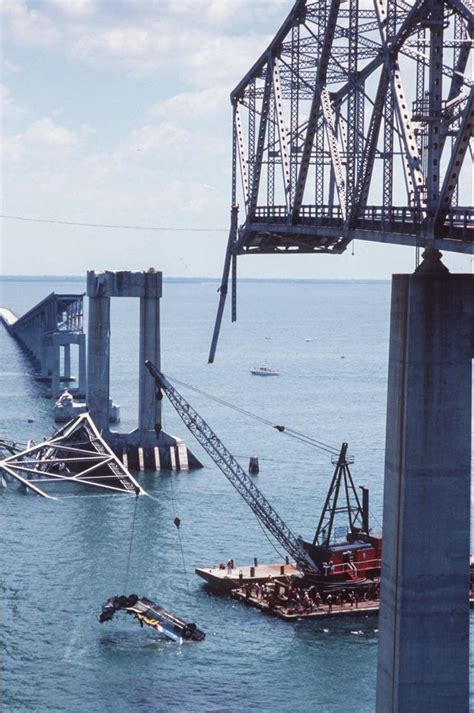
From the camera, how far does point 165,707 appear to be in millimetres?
51750

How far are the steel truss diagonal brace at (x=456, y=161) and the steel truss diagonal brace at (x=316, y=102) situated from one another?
10.5m

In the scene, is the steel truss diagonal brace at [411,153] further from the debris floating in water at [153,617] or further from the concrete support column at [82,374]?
the concrete support column at [82,374]

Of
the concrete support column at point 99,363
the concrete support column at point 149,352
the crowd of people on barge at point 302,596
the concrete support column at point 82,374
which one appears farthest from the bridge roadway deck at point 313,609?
the concrete support column at point 82,374

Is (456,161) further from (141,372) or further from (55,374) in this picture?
(55,374)

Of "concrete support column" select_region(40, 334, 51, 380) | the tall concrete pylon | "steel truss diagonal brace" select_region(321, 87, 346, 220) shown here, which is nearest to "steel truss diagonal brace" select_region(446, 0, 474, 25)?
"steel truss diagonal brace" select_region(321, 87, 346, 220)

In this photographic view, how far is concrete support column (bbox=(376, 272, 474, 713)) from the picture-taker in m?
36.8

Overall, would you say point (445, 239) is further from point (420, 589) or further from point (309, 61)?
point (309, 61)

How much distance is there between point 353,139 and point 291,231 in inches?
226

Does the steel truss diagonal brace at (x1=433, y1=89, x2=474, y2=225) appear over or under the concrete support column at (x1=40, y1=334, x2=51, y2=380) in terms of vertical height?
over

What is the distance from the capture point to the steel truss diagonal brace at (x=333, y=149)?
43.8m

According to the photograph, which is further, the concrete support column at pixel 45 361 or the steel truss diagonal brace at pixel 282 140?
the concrete support column at pixel 45 361

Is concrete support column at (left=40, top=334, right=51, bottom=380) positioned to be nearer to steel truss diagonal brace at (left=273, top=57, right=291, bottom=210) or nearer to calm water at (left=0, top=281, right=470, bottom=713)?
calm water at (left=0, top=281, right=470, bottom=713)

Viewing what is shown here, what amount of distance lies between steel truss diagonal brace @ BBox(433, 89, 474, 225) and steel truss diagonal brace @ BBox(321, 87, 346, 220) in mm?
7201

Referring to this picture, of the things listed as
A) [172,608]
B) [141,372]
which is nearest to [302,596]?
[172,608]
